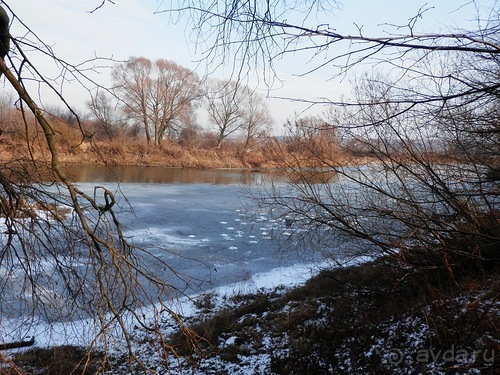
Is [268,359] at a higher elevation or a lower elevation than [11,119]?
lower

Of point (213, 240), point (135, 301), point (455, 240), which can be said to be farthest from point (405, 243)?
point (213, 240)

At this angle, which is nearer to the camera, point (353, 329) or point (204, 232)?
point (353, 329)

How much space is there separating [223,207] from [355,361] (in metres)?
12.2

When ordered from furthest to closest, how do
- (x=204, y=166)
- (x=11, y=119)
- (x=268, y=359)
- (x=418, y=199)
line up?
(x=204, y=166) → (x=418, y=199) → (x=268, y=359) → (x=11, y=119)

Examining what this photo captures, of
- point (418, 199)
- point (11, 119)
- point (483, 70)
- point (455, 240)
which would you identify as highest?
point (483, 70)

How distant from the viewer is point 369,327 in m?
4.77

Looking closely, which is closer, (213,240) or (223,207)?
(213,240)

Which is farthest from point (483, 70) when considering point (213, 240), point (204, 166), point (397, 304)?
point (204, 166)

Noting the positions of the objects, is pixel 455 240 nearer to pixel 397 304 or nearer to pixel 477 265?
pixel 477 265

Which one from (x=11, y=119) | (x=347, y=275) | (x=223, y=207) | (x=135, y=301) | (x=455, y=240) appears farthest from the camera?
(x=223, y=207)

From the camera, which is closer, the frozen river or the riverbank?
the riverbank

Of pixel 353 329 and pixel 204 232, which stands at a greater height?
pixel 204 232

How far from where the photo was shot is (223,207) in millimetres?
16062

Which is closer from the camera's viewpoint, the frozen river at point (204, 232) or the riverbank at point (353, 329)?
the riverbank at point (353, 329)
